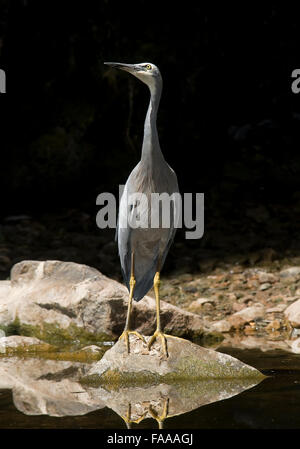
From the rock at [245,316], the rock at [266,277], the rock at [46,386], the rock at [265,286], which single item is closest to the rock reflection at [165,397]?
the rock at [46,386]

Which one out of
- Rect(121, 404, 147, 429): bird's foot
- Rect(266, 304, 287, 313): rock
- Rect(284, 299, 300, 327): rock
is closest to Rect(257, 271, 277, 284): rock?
Rect(266, 304, 287, 313): rock

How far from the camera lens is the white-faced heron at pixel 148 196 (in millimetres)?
5023

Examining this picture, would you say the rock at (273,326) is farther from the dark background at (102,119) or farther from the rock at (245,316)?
the dark background at (102,119)

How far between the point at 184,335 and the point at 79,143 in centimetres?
410

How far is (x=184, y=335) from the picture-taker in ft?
20.5

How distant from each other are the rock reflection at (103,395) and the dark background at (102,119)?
3.78m

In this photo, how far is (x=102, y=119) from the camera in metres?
9.78

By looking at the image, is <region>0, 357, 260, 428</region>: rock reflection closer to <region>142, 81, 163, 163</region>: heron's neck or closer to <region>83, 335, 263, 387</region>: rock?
<region>83, 335, 263, 387</region>: rock

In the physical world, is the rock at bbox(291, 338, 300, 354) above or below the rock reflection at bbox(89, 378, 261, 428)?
below

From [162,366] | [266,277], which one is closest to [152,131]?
[162,366]

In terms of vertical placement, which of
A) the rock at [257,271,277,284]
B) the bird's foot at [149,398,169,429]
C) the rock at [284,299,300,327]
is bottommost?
the rock at [284,299,300,327]

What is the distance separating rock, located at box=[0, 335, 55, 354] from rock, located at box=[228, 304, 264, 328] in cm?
171

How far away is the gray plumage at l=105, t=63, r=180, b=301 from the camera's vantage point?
16.5 ft

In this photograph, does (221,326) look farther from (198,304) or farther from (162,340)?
(162,340)
